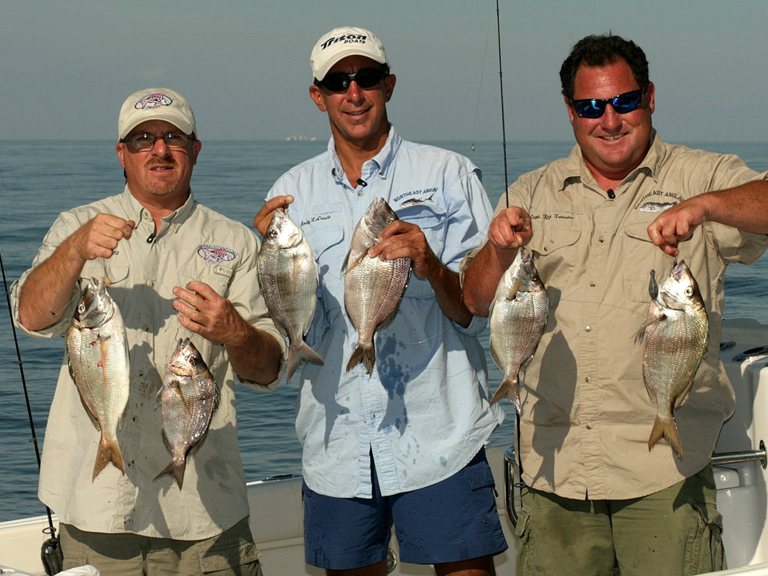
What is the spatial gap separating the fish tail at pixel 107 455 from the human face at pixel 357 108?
1.65m

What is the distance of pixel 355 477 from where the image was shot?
4.23m

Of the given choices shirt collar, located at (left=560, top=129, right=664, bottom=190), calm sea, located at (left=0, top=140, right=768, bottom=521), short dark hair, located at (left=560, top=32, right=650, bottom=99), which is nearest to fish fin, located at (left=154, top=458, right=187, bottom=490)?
shirt collar, located at (left=560, top=129, right=664, bottom=190)

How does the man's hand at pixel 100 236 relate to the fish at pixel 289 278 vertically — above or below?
above

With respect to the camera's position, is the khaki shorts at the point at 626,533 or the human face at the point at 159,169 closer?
the khaki shorts at the point at 626,533

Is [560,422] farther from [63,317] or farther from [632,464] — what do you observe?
[63,317]

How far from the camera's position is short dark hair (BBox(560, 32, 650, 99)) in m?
3.96

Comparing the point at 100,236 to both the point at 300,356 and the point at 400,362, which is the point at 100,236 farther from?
the point at 400,362

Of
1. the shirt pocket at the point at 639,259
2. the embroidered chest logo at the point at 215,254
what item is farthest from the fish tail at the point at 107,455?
the shirt pocket at the point at 639,259

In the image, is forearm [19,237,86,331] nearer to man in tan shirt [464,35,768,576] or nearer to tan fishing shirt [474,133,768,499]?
man in tan shirt [464,35,768,576]

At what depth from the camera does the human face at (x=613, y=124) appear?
3902mm

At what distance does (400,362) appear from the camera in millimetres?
4238

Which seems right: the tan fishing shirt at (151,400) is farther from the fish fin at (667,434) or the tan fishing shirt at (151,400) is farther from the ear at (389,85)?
the fish fin at (667,434)

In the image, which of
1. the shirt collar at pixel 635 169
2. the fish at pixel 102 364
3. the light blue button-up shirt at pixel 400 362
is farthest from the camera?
the light blue button-up shirt at pixel 400 362

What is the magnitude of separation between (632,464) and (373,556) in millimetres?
1218
